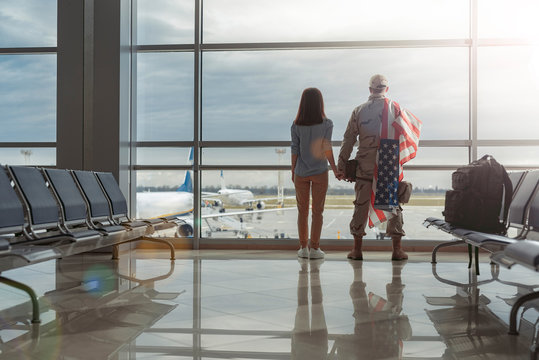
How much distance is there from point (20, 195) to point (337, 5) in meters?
4.52

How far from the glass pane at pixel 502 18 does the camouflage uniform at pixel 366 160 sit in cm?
203

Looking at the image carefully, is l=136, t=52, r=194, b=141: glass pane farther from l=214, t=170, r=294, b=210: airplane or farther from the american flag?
the american flag

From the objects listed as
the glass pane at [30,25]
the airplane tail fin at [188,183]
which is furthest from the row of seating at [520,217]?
the glass pane at [30,25]

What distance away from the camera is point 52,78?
6.61 m

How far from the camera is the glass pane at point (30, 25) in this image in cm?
661

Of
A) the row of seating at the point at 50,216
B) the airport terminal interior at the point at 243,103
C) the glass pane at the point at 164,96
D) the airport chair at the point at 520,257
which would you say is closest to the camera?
the airport chair at the point at 520,257

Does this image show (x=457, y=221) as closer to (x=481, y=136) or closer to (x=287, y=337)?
(x=287, y=337)

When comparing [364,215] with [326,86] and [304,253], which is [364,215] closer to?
[304,253]

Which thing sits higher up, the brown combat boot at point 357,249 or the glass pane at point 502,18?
the glass pane at point 502,18

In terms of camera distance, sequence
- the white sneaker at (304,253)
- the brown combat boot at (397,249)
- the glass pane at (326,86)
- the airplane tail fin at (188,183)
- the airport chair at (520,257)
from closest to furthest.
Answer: the airport chair at (520,257)
the brown combat boot at (397,249)
the white sneaker at (304,253)
the glass pane at (326,86)
the airplane tail fin at (188,183)

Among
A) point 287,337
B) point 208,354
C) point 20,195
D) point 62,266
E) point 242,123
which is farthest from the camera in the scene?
point 242,123

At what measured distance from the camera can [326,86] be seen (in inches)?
255

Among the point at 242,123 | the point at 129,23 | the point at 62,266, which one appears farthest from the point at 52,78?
the point at 62,266

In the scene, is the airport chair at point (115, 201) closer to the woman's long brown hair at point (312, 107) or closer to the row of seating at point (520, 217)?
the woman's long brown hair at point (312, 107)
